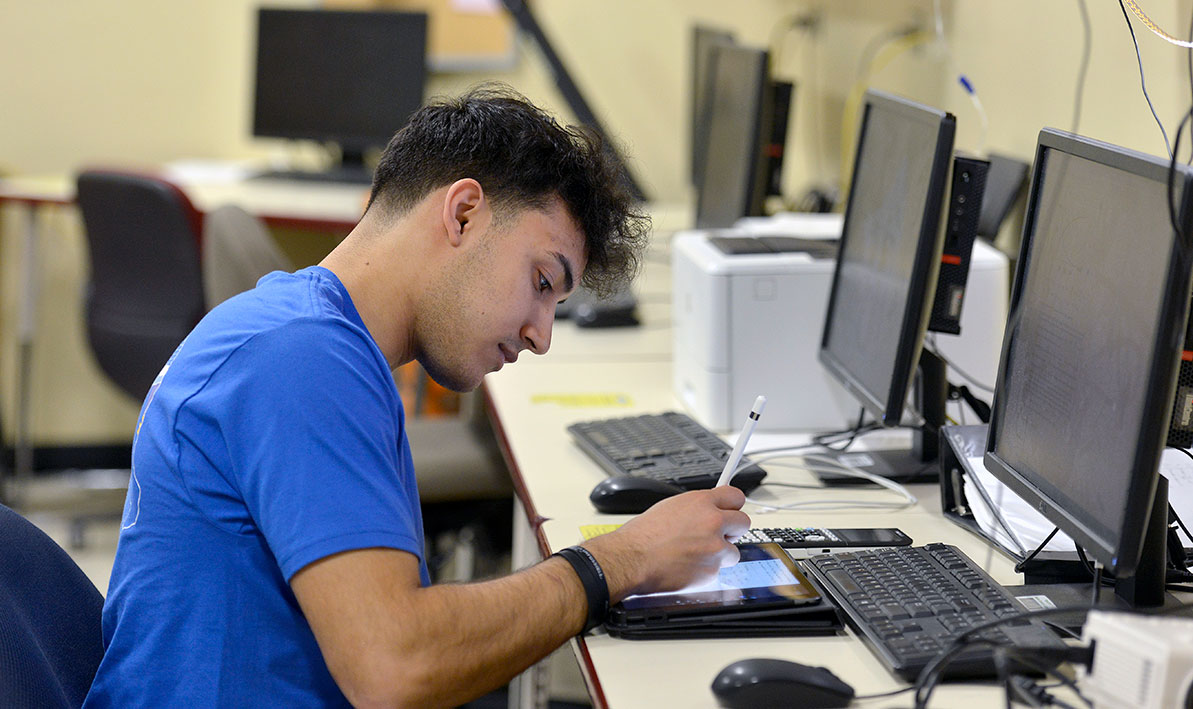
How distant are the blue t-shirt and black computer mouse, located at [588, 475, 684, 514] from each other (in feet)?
1.41

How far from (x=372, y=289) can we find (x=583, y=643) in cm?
40

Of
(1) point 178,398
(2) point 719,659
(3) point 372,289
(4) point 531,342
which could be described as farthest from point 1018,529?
(1) point 178,398

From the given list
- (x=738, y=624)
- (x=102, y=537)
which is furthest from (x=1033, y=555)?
(x=102, y=537)

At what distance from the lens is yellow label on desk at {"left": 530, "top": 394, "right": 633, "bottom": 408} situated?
2.13 m

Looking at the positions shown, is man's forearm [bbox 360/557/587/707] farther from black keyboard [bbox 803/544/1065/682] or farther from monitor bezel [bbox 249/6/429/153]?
monitor bezel [bbox 249/6/429/153]

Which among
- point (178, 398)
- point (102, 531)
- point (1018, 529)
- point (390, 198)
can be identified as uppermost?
point (390, 198)

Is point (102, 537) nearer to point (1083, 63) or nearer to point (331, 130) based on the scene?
point (331, 130)

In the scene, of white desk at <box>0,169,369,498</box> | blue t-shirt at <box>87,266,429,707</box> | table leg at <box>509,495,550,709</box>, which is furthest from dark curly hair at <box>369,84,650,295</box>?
white desk at <box>0,169,369,498</box>

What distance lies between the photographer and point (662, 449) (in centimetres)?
177

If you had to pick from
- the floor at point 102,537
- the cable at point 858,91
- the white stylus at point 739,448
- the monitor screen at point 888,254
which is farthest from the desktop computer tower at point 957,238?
the cable at point 858,91

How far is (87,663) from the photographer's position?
1.23 m

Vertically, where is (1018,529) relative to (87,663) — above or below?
above

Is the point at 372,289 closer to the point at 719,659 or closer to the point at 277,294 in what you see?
the point at 277,294

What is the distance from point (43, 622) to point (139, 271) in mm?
2169
